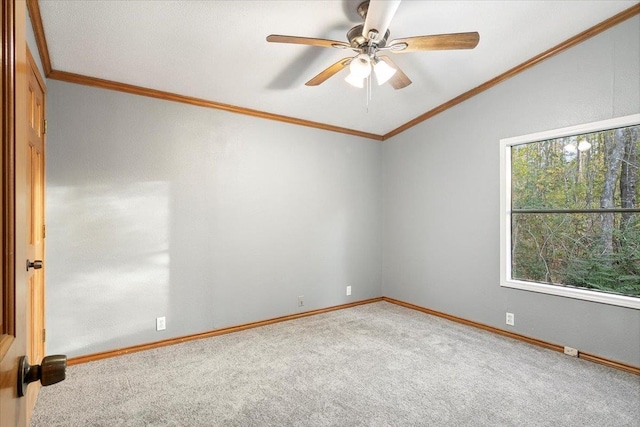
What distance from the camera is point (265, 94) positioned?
3.50 m

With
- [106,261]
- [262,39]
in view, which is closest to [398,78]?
[262,39]

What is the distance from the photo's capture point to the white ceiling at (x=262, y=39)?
91.7 inches

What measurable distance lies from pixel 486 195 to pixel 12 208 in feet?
12.9

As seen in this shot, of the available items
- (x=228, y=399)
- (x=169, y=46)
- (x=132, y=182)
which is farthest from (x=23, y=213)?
(x=132, y=182)

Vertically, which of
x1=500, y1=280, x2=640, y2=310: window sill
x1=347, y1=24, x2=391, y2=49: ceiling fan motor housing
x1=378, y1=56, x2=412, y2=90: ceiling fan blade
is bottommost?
x1=500, y1=280, x2=640, y2=310: window sill

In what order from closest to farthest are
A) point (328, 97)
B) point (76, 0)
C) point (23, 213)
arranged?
1. point (23, 213)
2. point (76, 0)
3. point (328, 97)

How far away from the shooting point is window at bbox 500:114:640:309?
286 centimetres

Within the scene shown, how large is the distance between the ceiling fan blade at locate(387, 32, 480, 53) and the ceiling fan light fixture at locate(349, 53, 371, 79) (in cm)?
17

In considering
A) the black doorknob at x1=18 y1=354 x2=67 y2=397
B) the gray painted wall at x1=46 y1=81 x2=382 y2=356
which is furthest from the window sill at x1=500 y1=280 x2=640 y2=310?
the black doorknob at x1=18 y1=354 x2=67 y2=397

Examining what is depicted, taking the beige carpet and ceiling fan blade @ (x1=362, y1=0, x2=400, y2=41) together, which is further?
the beige carpet

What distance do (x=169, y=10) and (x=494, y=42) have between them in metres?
2.62

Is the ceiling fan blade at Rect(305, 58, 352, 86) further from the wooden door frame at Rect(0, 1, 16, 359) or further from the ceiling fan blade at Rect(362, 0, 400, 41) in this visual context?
the wooden door frame at Rect(0, 1, 16, 359)

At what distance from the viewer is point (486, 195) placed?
3.73 m

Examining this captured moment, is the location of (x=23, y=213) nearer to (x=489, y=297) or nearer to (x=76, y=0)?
(x=76, y=0)
